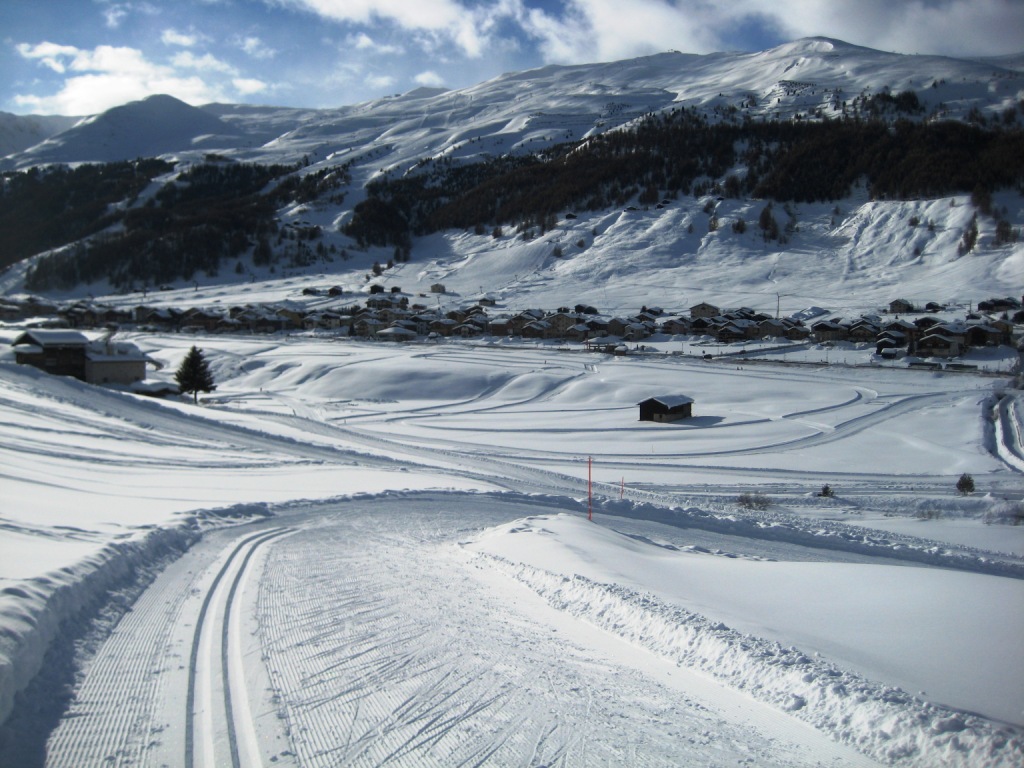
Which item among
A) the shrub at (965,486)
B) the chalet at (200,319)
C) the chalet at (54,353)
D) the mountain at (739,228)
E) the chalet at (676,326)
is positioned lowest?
the shrub at (965,486)

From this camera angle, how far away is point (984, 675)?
184 inches

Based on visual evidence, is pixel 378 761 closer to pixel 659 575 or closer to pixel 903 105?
pixel 659 575

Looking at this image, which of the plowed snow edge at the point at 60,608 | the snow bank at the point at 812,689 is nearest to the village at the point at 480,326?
the plowed snow edge at the point at 60,608

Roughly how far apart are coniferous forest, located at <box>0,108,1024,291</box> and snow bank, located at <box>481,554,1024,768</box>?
415ft

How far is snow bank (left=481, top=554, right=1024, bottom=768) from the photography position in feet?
13.0

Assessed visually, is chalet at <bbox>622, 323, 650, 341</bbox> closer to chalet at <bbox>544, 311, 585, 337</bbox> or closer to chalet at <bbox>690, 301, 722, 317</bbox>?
chalet at <bbox>544, 311, 585, 337</bbox>

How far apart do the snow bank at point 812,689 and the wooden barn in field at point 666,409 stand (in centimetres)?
2884

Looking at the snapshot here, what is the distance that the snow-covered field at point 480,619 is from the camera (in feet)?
13.7

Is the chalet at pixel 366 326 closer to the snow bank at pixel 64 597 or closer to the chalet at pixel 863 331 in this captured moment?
the chalet at pixel 863 331

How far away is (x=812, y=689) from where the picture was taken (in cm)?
472

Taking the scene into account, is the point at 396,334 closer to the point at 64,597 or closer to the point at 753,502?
the point at 753,502

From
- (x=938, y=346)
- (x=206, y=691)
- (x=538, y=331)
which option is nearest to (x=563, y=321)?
(x=538, y=331)

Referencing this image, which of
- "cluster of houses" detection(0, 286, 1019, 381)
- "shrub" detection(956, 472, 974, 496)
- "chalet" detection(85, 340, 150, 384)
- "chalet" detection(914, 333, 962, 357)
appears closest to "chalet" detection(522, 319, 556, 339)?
"cluster of houses" detection(0, 286, 1019, 381)

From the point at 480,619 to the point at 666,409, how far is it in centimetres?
2973
